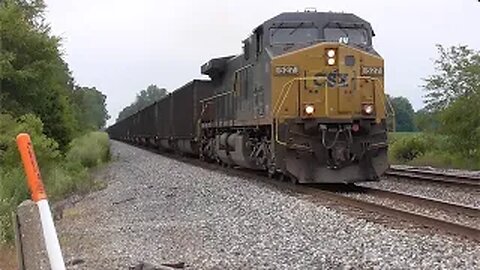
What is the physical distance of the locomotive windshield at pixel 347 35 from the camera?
538 inches

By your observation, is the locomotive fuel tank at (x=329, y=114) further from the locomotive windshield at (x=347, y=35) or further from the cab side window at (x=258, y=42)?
the cab side window at (x=258, y=42)

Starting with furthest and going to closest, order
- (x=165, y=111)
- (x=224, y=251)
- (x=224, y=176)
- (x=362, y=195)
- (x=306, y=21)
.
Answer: (x=165, y=111) < (x=224, y=176) < (x=306, y=21) < (x=362, y=195) < (x=224, y=251)

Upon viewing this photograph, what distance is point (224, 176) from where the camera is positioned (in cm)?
1703

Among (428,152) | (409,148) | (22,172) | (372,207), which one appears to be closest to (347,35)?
(372,207)

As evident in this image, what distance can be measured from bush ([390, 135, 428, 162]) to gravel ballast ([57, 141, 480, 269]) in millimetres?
15901

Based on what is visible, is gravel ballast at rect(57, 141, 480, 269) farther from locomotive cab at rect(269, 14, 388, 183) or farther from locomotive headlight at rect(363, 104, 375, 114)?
locomotive headlight at rect(363, 104, 375, 114)

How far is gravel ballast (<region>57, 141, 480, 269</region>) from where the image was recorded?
21.1 ft

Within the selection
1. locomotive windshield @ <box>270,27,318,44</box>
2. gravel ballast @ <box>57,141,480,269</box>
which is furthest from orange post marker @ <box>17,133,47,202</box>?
locomotive windshield @ <box>270,27,318,44</box>

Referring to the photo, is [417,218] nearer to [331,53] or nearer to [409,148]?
[331,53]

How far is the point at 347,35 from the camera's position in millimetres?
13695

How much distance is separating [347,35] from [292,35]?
1091 millimetres

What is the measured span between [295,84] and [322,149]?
131cm

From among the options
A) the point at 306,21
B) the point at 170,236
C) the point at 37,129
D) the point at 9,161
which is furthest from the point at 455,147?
the point at 170,236

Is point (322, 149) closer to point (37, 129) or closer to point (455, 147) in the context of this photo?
point (37, 129)
